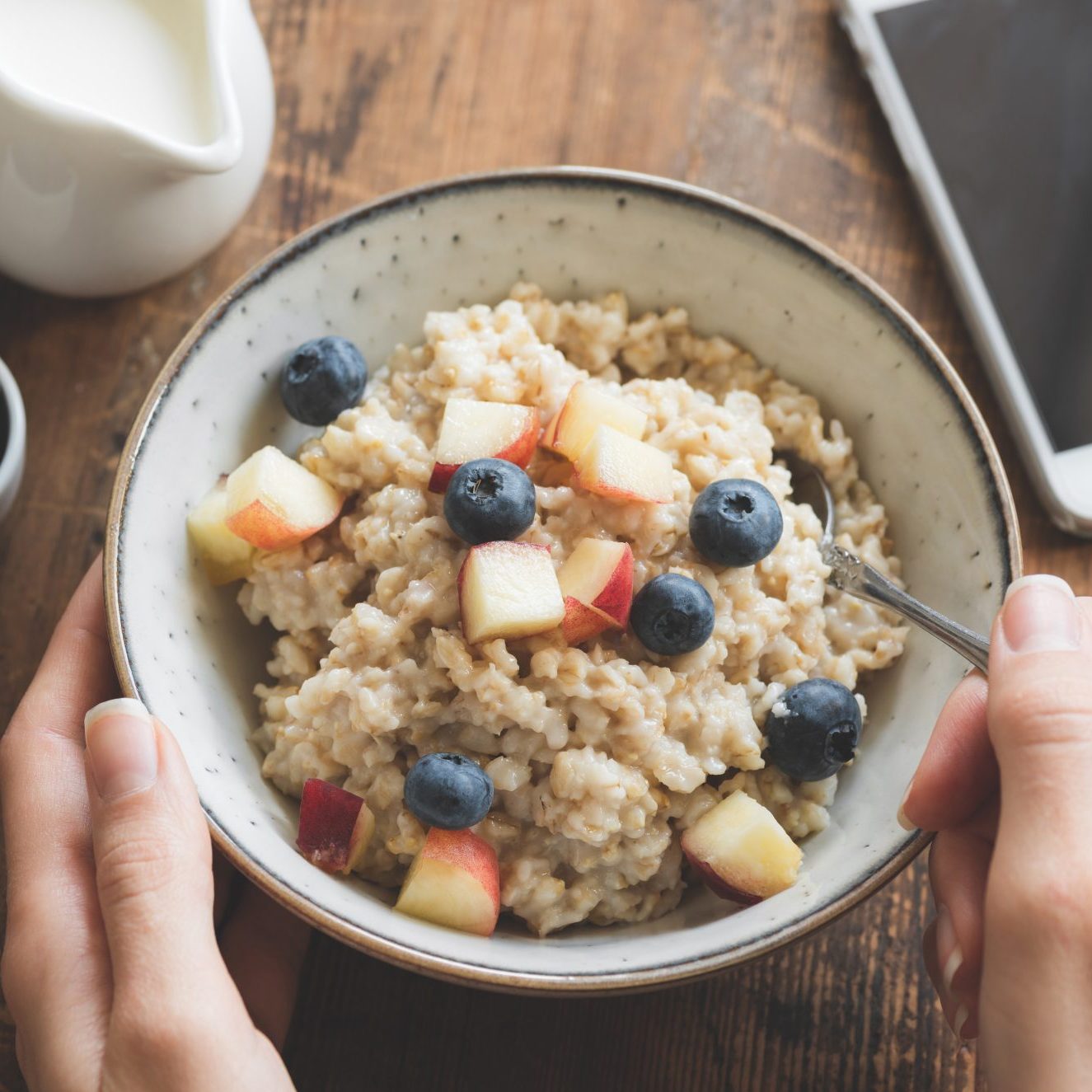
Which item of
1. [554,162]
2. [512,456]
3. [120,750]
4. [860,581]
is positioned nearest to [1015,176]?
[554,162]

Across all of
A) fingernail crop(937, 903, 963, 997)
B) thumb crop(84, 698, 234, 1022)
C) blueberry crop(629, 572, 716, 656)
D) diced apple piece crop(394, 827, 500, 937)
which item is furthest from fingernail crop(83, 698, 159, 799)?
fingernail crop(937, 903, 963, 997)

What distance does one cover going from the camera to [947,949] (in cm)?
130

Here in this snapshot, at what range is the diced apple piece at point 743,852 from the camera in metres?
1.31

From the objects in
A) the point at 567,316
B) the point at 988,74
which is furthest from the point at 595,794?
the point at 988,74

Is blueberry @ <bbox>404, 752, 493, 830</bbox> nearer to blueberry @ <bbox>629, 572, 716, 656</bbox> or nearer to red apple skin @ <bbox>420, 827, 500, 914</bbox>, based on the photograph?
red apple skin @ <bbox>420, 827, 500, 914</bbox>

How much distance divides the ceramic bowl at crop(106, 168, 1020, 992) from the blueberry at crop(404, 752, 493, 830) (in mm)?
129

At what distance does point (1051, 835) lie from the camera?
3.43 ft

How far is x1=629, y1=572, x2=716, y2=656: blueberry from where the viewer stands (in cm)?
131

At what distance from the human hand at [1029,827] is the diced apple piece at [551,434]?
57cm

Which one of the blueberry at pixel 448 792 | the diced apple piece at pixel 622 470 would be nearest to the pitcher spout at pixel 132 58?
the diced apple piece at pixel 622 470

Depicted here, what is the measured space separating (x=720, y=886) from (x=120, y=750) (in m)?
0.71

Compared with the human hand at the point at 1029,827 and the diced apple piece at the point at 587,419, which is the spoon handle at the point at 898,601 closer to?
the human hand at the point at 1029,827

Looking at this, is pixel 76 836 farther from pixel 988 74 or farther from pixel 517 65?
pixel 988 74

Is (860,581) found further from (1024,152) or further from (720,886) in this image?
(1024,152)
